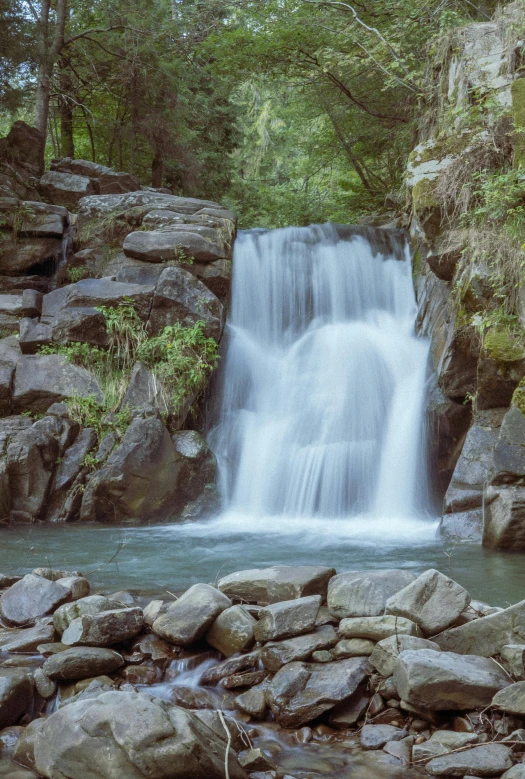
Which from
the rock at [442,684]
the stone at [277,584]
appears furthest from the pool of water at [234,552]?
the rock at [442,684]

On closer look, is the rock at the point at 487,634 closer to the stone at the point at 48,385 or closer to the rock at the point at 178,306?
the stone at the point at 48,385

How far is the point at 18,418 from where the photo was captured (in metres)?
9.48

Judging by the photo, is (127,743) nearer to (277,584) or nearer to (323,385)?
(277,584)

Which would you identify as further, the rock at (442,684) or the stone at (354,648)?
the stone at (354,648)

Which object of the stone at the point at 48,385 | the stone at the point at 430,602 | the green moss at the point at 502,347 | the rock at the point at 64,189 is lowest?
the stone at the point at 430,602

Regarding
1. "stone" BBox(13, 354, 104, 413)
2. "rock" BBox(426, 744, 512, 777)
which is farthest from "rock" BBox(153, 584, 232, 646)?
"stone" BBox(13, 354, 104, 413)

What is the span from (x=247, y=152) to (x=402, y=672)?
2340 cm

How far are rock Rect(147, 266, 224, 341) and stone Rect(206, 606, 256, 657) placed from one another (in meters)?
6.82

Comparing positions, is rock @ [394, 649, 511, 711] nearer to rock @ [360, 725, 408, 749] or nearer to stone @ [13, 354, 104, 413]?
A: rock @ [360, 725, 408, 749]

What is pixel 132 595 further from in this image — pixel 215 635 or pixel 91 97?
pixel 91 97

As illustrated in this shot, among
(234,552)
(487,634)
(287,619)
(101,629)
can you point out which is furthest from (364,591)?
(234,552)

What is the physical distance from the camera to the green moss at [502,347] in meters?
7.73

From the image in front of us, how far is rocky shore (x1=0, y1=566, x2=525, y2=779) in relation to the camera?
8.84ft

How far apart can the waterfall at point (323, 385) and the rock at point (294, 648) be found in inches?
171
